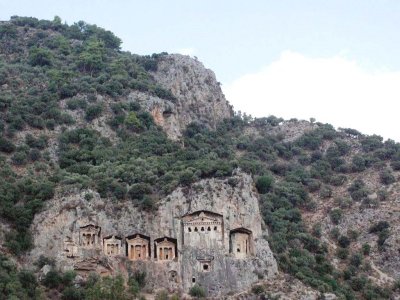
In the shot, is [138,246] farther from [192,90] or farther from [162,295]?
[192,90]

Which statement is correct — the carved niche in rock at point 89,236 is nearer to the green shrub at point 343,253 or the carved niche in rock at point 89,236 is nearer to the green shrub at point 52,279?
the green shrub at point 52,279

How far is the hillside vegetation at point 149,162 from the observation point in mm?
71188

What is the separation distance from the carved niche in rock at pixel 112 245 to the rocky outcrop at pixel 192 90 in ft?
107

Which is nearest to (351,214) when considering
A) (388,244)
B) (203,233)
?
(388,244)

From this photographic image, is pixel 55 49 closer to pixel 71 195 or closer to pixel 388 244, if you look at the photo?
pixel 71 195

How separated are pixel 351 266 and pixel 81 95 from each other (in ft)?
126

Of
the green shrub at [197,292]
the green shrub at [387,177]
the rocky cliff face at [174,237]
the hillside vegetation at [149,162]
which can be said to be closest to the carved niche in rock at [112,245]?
the rocky cliff face at [174,237]

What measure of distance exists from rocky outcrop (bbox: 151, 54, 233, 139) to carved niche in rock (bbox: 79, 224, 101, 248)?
3320 centimetres

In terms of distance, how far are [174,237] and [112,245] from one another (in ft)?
18.5

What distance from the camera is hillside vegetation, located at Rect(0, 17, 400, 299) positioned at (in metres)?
71.2

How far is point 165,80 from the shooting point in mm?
107312

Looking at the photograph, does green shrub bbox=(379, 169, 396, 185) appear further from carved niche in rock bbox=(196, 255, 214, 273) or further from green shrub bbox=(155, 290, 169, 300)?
green shrub bbox=(155, 290, 169, 300)

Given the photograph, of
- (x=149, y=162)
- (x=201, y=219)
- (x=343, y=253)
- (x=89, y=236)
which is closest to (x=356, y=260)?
(x=343, y=253)

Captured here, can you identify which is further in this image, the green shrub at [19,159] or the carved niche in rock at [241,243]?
the green shrub at [19,159]
